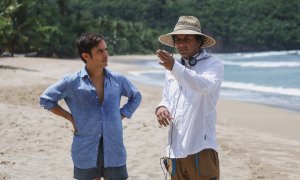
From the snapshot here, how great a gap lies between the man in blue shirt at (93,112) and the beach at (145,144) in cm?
227

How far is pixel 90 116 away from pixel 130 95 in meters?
0.35

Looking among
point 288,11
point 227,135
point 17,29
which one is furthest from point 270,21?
point 227,135

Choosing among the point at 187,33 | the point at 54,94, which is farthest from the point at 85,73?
the point at 187,33

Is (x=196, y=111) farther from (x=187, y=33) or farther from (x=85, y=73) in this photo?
(x=85, y=73)

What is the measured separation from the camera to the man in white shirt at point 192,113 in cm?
289

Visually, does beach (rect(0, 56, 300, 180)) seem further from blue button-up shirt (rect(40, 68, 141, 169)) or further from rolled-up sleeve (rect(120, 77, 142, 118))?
blue button-up shirt (rect(40, 68, 141, 169))

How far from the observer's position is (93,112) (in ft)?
10.4

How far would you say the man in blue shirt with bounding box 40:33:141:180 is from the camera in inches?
124

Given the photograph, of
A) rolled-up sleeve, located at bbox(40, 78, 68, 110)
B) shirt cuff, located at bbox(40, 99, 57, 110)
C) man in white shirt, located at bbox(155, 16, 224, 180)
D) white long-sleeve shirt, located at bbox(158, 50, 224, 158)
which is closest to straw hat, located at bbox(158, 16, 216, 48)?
man in white shirt, located at bbox(155, 16, 224, 180)

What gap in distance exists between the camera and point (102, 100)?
3.20m

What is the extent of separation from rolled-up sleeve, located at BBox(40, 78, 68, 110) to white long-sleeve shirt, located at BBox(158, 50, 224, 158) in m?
0.70

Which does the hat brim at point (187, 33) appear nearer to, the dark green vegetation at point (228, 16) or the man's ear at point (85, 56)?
the man's ear at point (85, 56)

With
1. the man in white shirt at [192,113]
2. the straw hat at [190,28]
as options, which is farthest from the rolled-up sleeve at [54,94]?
the straw hat at [190,28]

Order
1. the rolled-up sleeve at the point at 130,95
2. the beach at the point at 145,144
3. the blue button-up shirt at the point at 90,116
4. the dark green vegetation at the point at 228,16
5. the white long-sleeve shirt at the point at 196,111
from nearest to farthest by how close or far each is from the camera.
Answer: the white long-sleeve shirt at the point at 196,111 < the blue button-up shirt at the point at 90,116 < the rolled-up sleeve at the point at 130,95 < the beach at the point at 145,144 < the dark green vegetation at the point at 228,16
